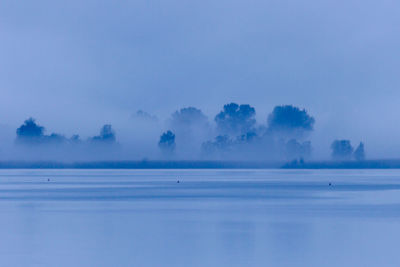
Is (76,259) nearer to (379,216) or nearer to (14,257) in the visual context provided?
(14,257)

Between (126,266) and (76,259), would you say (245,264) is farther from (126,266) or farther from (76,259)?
Answer: (76,259)

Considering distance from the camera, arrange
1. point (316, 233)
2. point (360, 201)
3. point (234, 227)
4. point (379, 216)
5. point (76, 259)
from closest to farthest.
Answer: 1. point (76, 259)
2. point (316, 233)
3. point (234, 227)
4. point (379, 216)
5. point (360, 201)

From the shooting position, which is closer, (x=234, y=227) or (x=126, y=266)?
(x=126, y=266)

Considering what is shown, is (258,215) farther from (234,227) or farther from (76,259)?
(76,259)

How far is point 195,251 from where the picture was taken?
20.1 m

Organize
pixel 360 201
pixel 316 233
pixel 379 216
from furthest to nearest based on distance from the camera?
pixel 360 201, pixel 379 216, pixel 316 233

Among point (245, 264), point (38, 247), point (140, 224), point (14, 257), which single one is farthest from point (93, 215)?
point (245, 264)

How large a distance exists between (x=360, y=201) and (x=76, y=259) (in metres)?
25.8

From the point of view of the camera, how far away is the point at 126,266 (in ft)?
57.0

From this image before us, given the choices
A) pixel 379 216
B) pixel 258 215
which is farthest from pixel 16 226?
pixel 379 216

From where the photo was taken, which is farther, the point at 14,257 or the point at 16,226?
the point at 16,226

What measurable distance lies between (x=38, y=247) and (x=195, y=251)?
458cm

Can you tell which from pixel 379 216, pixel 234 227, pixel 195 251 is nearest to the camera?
pixel 195 251

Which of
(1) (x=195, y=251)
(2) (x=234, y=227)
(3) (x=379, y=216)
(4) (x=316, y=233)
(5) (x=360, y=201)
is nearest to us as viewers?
(1) (x=195, y=251)
